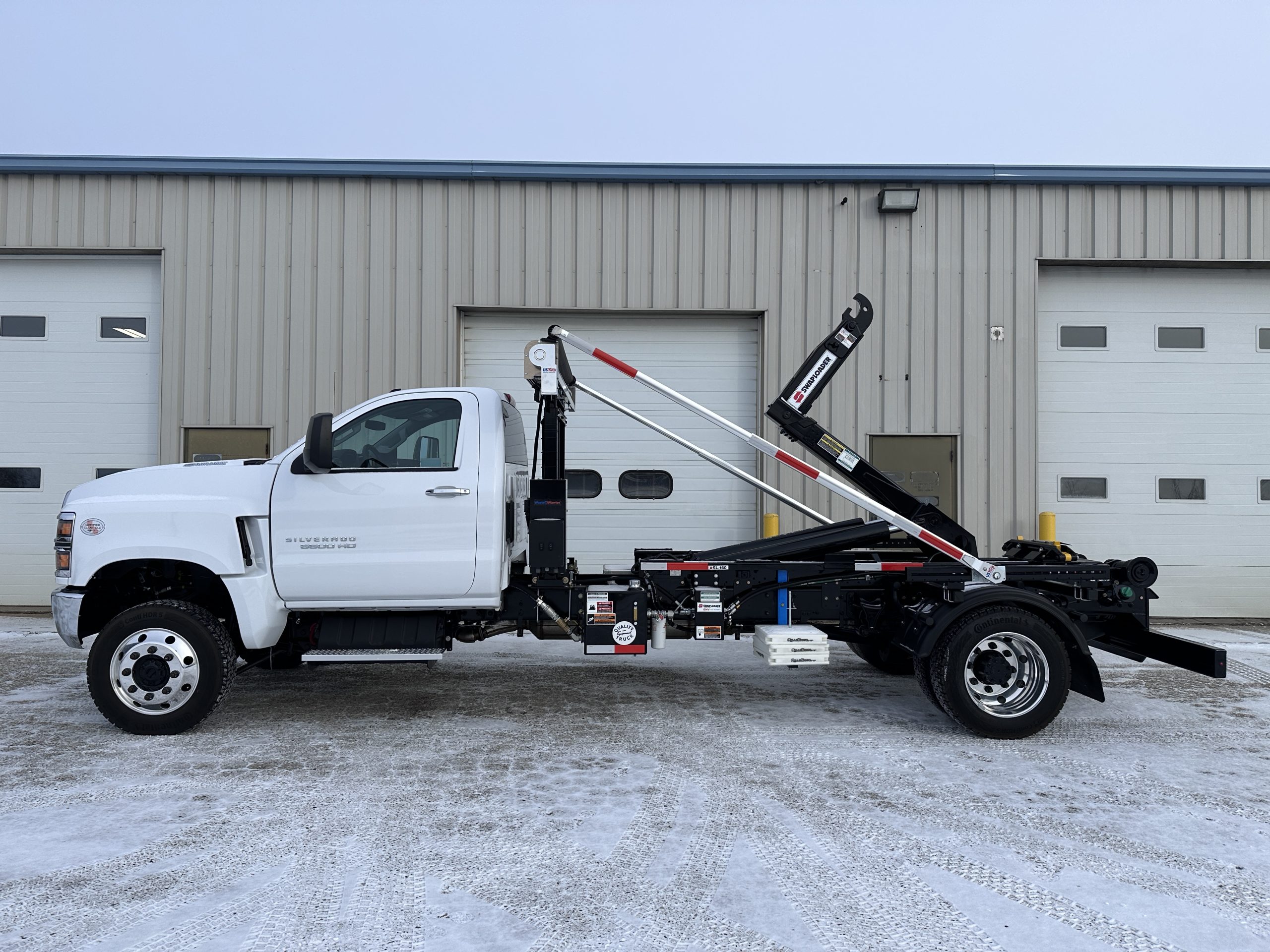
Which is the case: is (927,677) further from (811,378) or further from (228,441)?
(228,441)

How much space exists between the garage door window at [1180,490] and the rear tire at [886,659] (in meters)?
5.44

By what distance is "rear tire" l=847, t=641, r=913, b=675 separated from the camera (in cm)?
662

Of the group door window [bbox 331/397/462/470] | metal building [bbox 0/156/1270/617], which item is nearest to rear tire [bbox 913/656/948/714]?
door window [bbox 331/397/462/470]

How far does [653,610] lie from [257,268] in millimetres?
7300

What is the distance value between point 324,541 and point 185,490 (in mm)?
944

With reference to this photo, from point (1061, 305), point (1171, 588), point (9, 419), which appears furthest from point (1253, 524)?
point (9, 419)

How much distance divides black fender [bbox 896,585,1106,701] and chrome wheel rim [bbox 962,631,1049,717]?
0.69ft

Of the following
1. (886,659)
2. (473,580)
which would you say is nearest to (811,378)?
(886,659)

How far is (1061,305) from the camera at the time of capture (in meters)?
10.1

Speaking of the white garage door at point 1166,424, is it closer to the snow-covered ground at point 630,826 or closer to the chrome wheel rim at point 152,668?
the snow-covered ground at point 630,826

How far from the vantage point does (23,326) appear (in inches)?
401

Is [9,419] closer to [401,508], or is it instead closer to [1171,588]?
[401,508]

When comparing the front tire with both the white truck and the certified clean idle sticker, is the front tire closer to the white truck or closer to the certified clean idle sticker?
the white truck

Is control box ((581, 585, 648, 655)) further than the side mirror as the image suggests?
Yes
